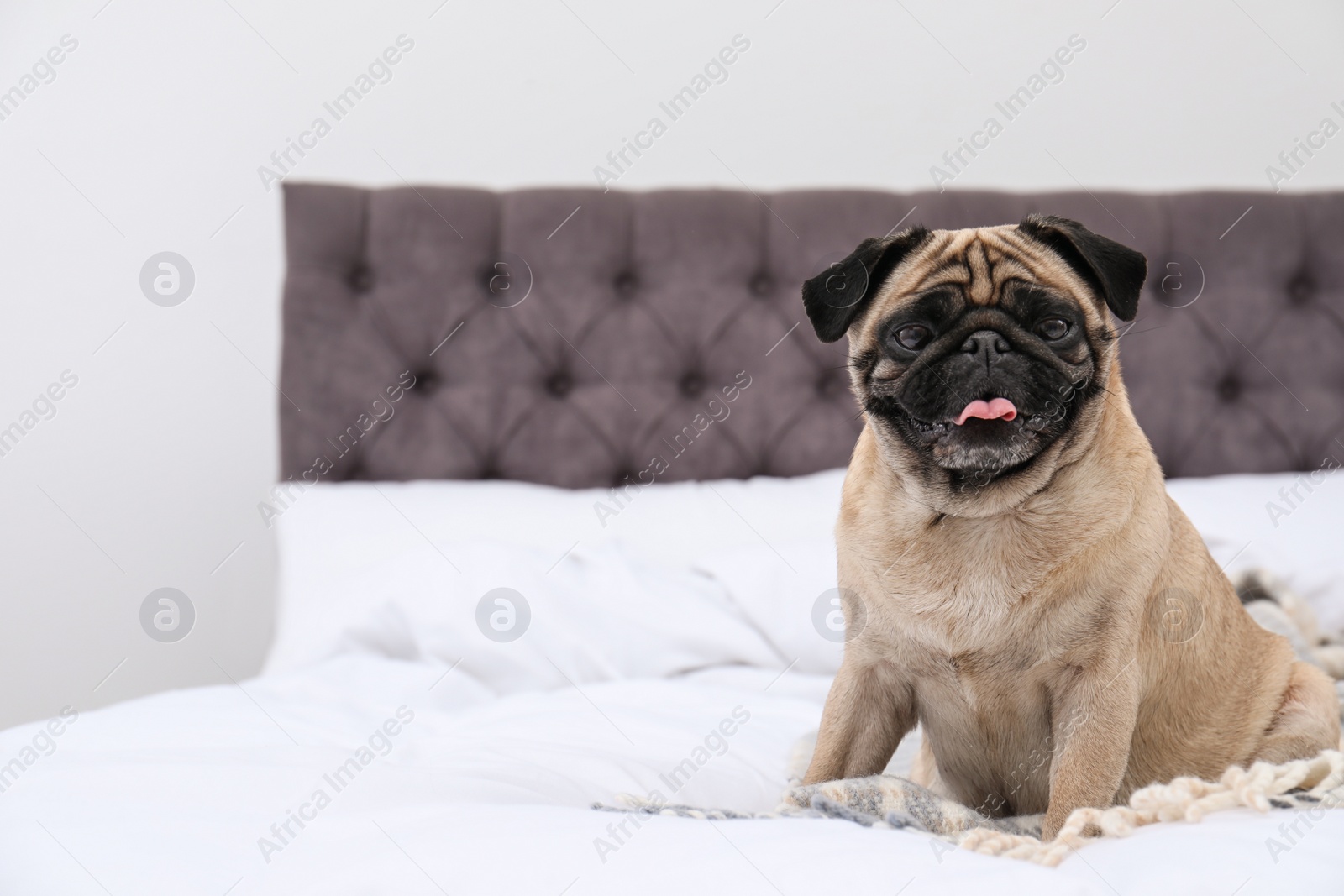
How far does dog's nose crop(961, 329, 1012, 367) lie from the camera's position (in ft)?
2.77

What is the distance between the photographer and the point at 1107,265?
88cm

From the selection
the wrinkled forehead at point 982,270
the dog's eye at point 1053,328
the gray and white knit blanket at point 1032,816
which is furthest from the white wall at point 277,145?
the gray and white knit blanket at point 1032,816

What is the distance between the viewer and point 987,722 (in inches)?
36.8

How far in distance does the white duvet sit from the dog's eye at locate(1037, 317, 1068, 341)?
0.44 meters

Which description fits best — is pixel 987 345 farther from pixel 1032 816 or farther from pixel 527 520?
pixel 527 520

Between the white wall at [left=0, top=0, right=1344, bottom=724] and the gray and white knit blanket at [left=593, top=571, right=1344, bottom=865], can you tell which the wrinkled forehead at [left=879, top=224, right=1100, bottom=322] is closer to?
the gray and white knit blanket at [left=593, top=571, right=1344, bottom=865]

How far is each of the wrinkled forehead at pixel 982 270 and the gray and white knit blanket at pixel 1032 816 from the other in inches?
17.5

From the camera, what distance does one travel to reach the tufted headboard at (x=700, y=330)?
213 cm

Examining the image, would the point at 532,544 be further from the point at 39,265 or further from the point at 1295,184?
the point at 1295,184

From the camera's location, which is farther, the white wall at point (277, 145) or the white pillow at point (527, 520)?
the white wall at point (277, 145)

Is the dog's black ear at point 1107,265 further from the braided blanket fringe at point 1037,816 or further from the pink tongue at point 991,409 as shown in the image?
the braided blanket fringe at point 1037,816

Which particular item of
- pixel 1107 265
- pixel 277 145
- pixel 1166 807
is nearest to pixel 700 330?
pixel 277 145

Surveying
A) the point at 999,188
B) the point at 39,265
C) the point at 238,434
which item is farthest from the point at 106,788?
the point at 999,188

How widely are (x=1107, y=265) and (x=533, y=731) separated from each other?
0.88 m
